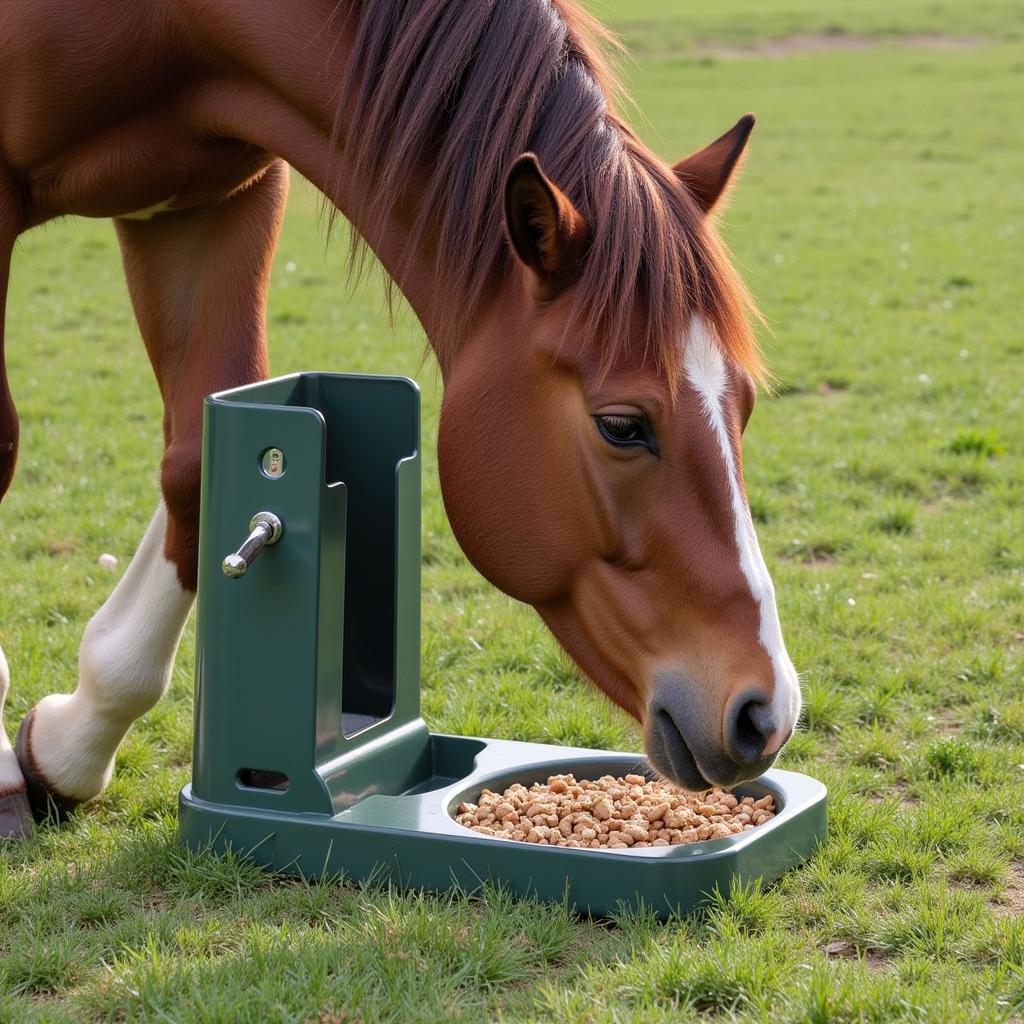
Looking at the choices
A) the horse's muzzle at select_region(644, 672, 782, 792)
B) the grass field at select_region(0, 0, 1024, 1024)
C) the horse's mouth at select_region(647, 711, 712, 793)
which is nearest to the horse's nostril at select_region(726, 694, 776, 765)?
the horse's muzzle at select_region(644, 672, 782, 792)

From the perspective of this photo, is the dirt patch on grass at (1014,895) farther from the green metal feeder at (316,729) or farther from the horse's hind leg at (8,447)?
the horse's hind leg at (8,447)

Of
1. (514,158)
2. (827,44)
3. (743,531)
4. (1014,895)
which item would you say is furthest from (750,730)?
(827,44)

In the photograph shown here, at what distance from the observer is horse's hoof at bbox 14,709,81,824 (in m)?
3.58

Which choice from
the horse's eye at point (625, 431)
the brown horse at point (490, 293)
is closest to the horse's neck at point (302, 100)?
the brown horse at point (490, 293)

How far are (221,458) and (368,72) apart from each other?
0.86 m

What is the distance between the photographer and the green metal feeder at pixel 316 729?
3.06m

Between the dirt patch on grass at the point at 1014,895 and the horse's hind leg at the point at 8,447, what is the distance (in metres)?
2.20

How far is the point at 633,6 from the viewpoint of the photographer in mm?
37719

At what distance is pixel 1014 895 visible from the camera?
10.5 feet

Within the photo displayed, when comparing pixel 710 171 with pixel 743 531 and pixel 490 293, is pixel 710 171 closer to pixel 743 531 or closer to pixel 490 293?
pixel 490 293

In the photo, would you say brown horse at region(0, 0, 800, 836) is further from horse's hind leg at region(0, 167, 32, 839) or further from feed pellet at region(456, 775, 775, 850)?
feed pellet at region(456, 775, 775, 850)

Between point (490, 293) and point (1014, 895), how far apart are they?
1.69 meters

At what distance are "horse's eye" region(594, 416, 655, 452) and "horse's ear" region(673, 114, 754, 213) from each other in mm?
593

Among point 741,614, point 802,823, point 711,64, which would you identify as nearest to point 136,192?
point 741,614
